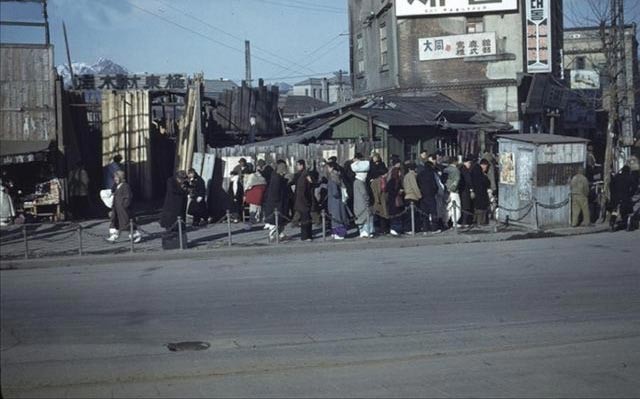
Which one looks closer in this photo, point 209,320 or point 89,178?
point 209,320

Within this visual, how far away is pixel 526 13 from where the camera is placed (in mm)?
35344

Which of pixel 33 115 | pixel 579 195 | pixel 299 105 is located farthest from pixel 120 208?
pixel 299 105

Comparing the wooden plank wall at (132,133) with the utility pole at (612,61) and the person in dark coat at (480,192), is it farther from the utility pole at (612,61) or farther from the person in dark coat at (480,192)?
Answer: the utility pole at (612,61)

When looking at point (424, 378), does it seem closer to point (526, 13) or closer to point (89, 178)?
point (89, 178)

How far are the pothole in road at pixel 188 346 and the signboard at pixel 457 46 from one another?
91.7 ft

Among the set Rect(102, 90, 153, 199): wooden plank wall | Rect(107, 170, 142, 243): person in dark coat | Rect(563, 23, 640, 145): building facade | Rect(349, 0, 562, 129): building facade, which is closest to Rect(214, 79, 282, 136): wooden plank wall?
Rect(102, 90, 153, 199): wooden plank wall

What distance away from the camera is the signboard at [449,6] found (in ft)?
115

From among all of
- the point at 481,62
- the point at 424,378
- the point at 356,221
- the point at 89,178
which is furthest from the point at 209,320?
the point at 481,62

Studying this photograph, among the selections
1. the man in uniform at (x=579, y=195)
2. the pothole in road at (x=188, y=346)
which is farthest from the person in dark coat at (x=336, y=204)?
the pothole in road at (x=188, y=346)

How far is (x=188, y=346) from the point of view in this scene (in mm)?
9828

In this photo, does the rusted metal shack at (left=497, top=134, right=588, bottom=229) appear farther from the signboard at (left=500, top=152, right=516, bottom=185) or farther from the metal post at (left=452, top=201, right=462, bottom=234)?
the metal post at (left=452, top=201, right=462, bottom=234)

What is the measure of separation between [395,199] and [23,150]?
888 centimetres

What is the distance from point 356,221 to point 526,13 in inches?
736

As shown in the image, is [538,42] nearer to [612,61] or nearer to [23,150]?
[612,61]
